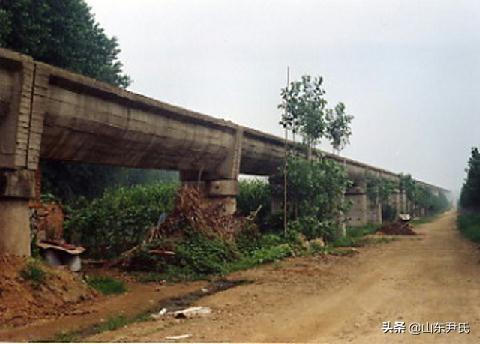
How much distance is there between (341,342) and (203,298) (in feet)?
13.3

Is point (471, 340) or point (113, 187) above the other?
point (113, 187)

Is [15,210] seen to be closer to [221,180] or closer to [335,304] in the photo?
[335,304]

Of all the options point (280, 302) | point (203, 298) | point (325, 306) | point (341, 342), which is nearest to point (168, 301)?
A: point (203, 298)

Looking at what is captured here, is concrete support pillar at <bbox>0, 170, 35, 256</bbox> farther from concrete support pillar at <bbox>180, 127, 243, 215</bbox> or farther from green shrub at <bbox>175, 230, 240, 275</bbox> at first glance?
concrete support pillar at <bbox>180, 127, 243, 215</bbox>

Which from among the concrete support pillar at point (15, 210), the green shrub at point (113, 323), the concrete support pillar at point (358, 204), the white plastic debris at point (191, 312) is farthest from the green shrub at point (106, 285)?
the concrete support pillar at point (358, 204)

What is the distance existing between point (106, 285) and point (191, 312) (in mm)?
3227

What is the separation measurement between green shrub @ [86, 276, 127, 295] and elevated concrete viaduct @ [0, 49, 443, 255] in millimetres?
1818

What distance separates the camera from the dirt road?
240 inches

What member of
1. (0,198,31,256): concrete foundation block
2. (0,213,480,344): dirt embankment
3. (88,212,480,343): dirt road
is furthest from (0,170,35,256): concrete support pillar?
(88,212,480,343): dirt road

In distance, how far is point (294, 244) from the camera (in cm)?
1689

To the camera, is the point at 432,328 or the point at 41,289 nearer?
the point at 432,328

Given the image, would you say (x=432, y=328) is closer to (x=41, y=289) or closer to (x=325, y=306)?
(x=325, y=306)

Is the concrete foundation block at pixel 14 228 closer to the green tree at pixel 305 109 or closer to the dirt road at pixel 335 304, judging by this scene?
the dirt road at pixel 335 304

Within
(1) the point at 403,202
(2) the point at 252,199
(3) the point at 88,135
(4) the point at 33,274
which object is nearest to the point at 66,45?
(2) the point at 252,199
